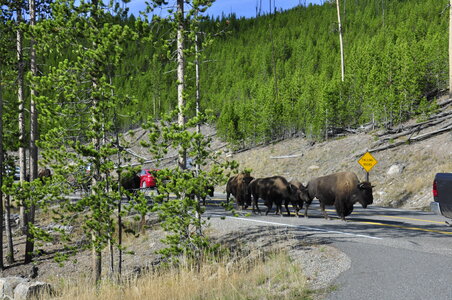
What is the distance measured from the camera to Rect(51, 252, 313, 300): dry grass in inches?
258

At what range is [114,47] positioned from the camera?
9633mm

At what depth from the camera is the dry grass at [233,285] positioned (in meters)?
6.55

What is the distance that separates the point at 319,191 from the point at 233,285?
756cm

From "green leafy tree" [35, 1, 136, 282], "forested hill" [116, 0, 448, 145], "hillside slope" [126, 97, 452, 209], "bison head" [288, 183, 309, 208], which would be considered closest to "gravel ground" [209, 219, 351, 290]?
"bison head" [288, 183, 309, 208]

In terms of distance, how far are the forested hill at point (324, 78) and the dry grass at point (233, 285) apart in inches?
151

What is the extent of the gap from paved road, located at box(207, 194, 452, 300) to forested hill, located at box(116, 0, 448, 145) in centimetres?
554

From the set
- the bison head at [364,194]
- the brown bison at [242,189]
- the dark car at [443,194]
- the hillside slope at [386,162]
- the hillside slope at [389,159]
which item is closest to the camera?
the dark car at [443,194]

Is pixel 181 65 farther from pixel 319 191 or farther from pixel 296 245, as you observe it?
pixel 319 191

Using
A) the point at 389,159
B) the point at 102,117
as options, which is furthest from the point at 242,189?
the point at 389,159

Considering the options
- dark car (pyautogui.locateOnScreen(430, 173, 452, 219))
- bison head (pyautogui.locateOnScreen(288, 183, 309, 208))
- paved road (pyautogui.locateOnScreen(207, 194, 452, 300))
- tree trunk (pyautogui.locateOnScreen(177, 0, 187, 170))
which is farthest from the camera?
bison head (pyautogui.locateOnScreen(288, 183, 309, 208))

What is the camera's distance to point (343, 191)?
13352mm

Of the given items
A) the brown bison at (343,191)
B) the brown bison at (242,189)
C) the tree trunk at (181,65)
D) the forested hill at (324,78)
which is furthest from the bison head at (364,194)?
the forested hill at (324,78)

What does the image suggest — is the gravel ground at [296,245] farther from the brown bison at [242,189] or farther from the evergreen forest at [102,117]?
the brown bison at [242,189]

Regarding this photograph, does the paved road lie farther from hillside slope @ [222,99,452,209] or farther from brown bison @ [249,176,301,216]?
hillside slope @ [222,99,452,209]
